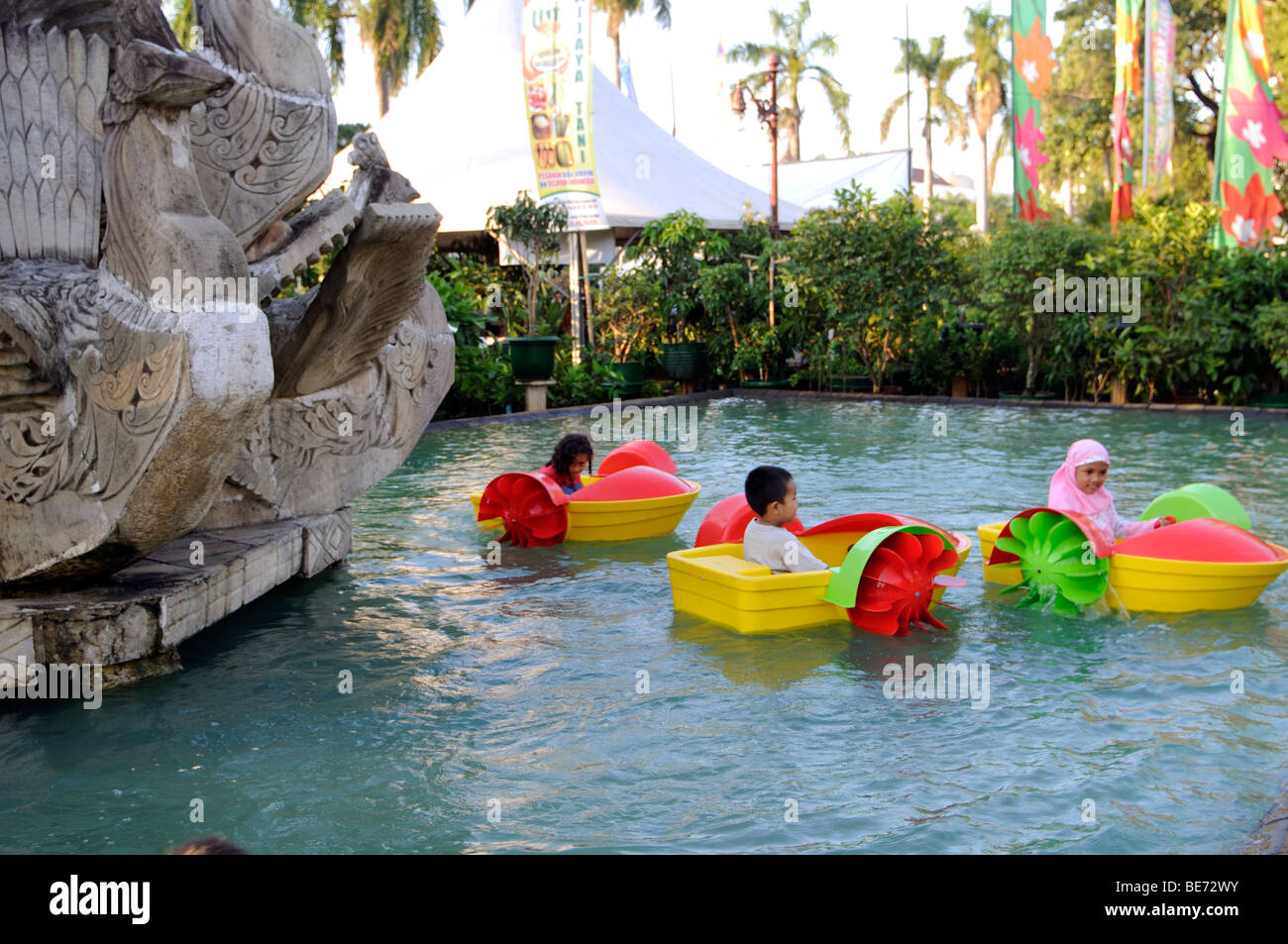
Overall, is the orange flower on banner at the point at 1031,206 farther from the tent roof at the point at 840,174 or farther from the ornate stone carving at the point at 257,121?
the ornate stone carving at the point at 257,121

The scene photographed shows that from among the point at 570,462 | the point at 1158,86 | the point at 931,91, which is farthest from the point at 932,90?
the point at 570,462

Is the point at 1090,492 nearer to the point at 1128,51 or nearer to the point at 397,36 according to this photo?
the point at 1128,51

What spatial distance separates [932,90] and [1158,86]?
29.5 meters

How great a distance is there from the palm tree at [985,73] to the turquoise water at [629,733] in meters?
40.6

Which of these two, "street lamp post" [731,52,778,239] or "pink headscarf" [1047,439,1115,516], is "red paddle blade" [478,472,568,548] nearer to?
"pink headscarf" [1047,439,1115,516]

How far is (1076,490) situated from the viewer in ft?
21.0

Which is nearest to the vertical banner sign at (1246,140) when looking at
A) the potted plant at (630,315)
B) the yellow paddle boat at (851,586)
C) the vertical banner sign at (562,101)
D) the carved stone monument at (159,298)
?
the potted plant at (630,315)

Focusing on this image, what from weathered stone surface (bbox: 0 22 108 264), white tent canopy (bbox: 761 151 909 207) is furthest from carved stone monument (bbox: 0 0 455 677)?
Answer: white tent canopy (bbox: 761 151 909 207)

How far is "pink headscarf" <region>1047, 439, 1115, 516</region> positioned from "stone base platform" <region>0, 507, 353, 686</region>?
412 centimetres
